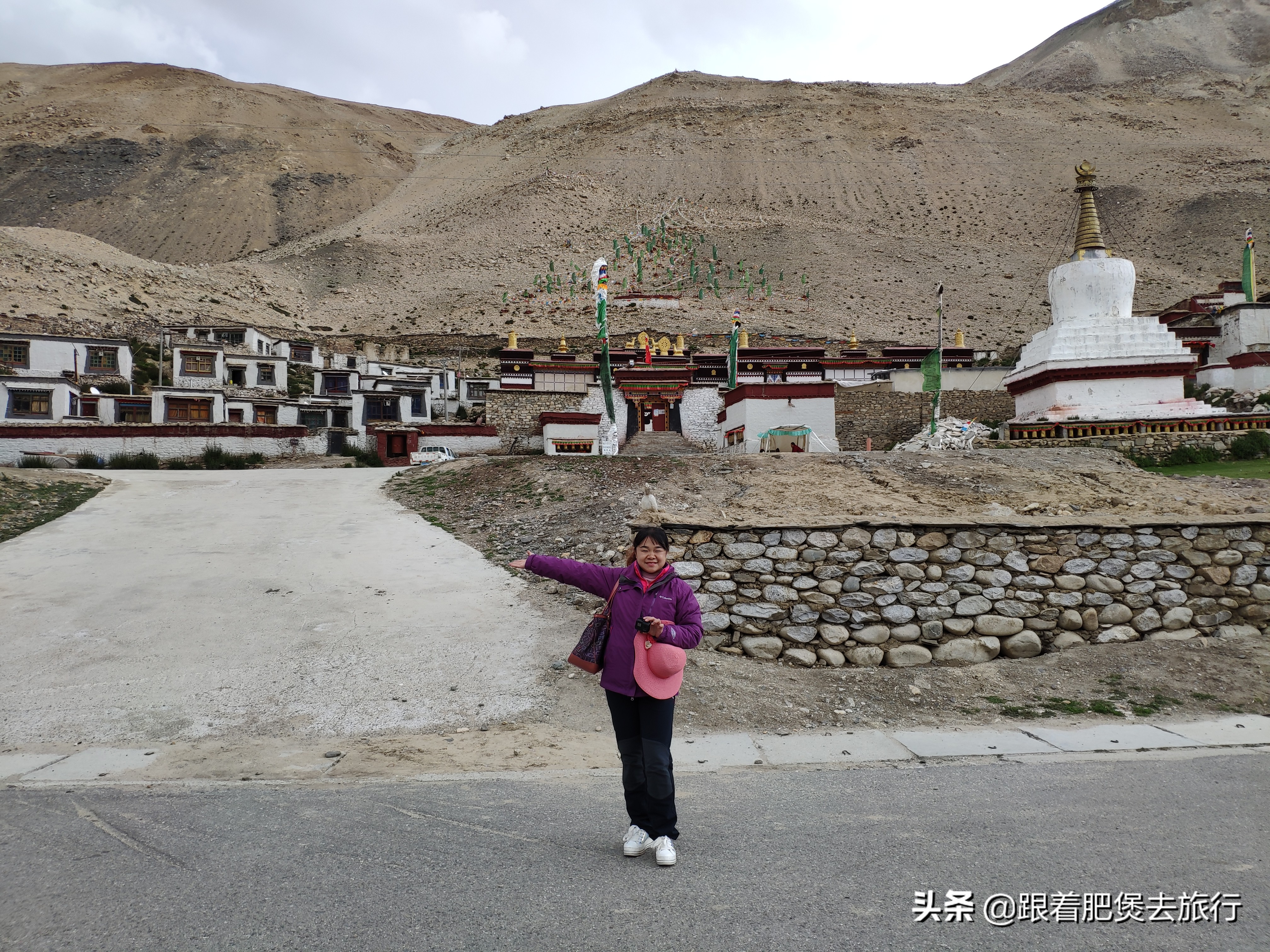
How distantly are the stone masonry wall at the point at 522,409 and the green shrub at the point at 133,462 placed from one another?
1198 cm

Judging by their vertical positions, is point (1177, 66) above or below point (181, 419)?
above

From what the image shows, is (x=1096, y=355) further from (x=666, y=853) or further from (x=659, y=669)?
(x=666, y=853)

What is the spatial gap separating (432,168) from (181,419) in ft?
352

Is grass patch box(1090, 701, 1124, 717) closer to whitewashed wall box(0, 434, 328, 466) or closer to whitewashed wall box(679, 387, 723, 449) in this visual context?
whitewashed wall box(679, 387, 723, 449)

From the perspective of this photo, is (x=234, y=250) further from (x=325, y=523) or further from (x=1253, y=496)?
→ (x=1253, y=496)

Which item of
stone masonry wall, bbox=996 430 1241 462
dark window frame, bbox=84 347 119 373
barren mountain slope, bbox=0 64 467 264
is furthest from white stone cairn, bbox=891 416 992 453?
barren mountain slope, bbox=0 64 467 264

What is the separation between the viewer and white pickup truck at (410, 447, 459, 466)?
2706 cm

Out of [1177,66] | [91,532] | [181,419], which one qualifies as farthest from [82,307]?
[1177,66]

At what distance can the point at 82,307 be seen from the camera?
175 feet

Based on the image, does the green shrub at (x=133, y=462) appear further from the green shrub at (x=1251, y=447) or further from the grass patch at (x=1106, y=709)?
the green shrub at (x=1251, y=447)

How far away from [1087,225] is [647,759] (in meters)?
25.6

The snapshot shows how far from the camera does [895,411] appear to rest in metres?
31.2

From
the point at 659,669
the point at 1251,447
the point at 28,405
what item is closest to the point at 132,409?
the point at 28,405

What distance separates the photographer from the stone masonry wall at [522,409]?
99.1ft
